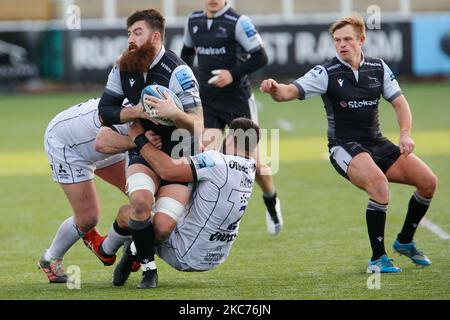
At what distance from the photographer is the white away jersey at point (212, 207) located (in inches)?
287

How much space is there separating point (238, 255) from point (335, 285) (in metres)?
1.65

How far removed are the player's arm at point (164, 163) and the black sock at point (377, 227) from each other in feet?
4.71

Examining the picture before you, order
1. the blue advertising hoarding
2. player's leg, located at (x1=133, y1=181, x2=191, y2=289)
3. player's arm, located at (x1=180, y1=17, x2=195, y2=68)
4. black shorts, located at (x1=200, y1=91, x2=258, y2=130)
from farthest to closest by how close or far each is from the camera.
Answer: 1. the blue advertising hoarding
2. player's arm, located at (x1=180, y1=17, x2=195, y2=68)
3. black shorts, located at (x1=200, y1=91, x2=258, y2=130)
4. player's leg, located at (x1=133, y1=181, x2=191, y2=289)

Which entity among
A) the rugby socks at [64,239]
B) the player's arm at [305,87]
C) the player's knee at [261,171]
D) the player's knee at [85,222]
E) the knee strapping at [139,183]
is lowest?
the player's knee at [261,171]

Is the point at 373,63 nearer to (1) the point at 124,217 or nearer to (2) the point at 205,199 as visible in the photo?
(2) the point at 205,199

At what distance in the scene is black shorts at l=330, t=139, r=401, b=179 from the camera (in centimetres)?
802

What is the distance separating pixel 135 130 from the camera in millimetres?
7422

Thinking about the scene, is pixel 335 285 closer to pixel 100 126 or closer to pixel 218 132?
pixel 100 126

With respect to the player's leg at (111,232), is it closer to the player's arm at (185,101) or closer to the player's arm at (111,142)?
the player's arm at (111,142)

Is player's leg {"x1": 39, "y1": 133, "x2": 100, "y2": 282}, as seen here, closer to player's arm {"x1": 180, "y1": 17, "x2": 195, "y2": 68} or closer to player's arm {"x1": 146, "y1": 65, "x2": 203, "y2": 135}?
player's arm {"x1": 146, "y1": 65, "x2": 203, "y2": 135}

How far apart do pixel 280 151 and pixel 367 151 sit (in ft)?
26.0

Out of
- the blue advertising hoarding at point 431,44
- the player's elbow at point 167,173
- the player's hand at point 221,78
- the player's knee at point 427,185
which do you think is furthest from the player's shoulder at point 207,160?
→ the blue advertising hoarding at point 431,44

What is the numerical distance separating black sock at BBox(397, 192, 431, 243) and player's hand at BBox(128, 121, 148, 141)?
2239 millimetres

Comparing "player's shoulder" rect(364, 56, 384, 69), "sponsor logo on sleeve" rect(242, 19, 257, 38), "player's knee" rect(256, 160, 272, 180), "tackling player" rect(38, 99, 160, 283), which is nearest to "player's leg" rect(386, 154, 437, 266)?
"player's shoulder" rect(364, 56, 384, 69)
